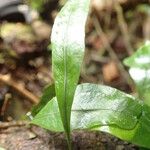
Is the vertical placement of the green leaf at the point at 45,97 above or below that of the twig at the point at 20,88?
above

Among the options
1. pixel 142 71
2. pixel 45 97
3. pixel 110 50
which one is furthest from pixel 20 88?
pixel 110 50

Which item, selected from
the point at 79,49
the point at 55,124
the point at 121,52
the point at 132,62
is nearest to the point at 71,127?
the point at 55,124

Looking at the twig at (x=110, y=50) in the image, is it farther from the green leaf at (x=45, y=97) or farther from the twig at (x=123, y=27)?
the green leaf at (x=45, y=97)

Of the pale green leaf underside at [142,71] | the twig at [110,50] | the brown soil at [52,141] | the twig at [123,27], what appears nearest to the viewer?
the brown soil at [52,141]

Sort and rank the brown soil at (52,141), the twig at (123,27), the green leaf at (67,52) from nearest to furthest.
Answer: the green leaf at (67,52) → the brown soil at (52,141) → the twig at (123,27)

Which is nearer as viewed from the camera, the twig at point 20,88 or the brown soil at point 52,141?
the brown soil at point 52,141

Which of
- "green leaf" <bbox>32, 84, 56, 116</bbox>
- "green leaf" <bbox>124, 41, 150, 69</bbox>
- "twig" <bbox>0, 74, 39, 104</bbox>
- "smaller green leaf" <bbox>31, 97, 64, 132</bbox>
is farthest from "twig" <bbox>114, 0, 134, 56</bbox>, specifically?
"smaller green leaf" <bbox>31, 97, 64, 132</bbox>

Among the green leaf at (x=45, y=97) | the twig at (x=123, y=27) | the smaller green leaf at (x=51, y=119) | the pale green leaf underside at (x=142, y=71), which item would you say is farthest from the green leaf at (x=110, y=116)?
the twig at (x=123, y=27)

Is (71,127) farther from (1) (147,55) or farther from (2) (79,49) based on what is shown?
(1) (147,55)
